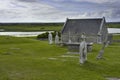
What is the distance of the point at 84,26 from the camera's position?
73.7 metres

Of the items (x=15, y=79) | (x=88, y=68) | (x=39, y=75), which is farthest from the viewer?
(x=88, y=68)

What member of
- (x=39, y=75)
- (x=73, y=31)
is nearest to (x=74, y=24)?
(x=73, y=31)

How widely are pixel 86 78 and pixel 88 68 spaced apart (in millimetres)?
4871

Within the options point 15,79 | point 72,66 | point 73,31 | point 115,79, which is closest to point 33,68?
point 72,66

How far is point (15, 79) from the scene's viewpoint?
1980 centimetres

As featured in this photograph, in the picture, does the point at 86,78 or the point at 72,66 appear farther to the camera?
the point at 72,66

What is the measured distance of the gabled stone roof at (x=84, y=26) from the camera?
72.9 meters

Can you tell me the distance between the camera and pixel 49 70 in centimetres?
2397

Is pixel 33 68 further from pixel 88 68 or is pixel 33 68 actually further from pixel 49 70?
pixel 88 68

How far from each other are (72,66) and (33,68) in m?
3.54

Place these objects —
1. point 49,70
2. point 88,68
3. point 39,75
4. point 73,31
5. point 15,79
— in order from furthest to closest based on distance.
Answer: point 73,31 → point 88,68 → point 49,70 → point 39,75 → point 15,79

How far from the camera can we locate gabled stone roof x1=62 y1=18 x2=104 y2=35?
72.9m

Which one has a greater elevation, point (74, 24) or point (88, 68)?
point (74, 24)

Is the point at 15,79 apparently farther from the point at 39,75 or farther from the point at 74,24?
the point at 74,24
